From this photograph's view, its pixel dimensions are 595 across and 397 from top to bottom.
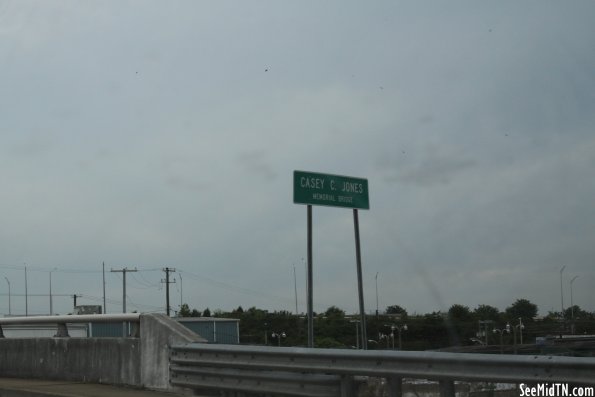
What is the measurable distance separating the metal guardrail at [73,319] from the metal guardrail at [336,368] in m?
1.17

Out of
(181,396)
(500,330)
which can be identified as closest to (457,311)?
(500,330)

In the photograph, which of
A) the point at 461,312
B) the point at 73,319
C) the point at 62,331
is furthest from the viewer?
the point at 461,312

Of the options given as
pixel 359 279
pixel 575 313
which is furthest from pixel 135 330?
pixel 575 313

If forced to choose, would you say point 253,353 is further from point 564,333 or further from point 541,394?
point 564,333

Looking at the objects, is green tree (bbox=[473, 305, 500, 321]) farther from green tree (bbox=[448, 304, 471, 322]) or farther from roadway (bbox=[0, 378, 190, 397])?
roadway (bbox=[0, 378, 190, 397])

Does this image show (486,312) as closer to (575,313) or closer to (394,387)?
(575,313)

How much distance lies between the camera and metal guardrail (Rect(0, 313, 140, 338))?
1254cm

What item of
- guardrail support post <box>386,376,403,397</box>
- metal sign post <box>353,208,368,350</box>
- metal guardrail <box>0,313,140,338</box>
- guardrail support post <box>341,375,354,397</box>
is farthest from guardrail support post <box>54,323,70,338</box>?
guardrail support post <box>386,376,403,397</box>

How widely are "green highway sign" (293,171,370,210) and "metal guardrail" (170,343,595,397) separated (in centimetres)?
291

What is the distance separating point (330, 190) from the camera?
42.7 feet

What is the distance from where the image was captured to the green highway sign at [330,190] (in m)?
12.6

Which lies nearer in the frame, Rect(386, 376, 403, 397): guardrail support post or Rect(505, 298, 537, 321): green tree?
Rect(386, 376, 403, 397): guardrail support post

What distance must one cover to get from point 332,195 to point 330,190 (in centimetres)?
9

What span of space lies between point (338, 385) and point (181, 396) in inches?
117
